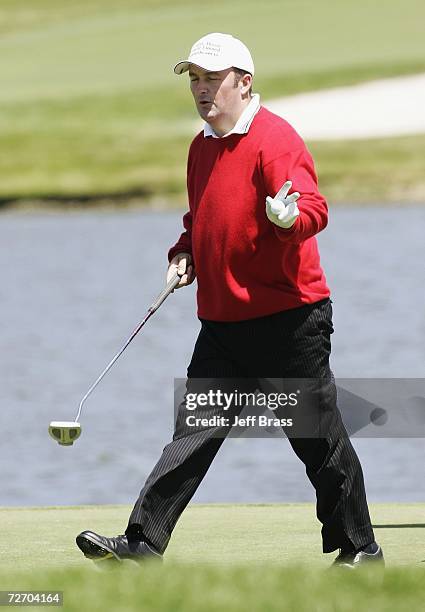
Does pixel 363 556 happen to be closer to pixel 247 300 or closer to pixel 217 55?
pixel 247 300

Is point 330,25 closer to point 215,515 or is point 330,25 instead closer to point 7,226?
point 7,226

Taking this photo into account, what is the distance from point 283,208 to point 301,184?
0.28 m

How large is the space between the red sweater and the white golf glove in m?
0.17

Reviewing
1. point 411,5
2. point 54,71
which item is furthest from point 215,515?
point 411,5

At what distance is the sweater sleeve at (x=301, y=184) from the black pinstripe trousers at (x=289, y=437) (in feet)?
1.10

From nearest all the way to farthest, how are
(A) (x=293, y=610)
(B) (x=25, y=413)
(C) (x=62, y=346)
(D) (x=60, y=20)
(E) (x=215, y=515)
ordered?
1. (A) (x=293, y=610)
2. (E) (x=215, y=515)
3. (B) (x=25, y=413)
4. (C) (x=62, y=346)
5. (D) (x=60, y=20)

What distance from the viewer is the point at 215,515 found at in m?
7.38

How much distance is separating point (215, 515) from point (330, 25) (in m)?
45.5

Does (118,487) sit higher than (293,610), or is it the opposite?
(293,610)

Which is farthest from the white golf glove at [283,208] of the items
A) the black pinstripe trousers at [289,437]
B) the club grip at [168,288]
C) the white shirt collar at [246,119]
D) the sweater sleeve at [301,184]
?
the club grip at [168,288]

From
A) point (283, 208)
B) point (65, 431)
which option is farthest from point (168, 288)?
point (283, 208)

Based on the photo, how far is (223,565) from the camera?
5.54 m

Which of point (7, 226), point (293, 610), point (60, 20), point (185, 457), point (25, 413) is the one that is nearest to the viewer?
point (293, 610)

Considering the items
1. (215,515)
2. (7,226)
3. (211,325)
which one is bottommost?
(7,226)
